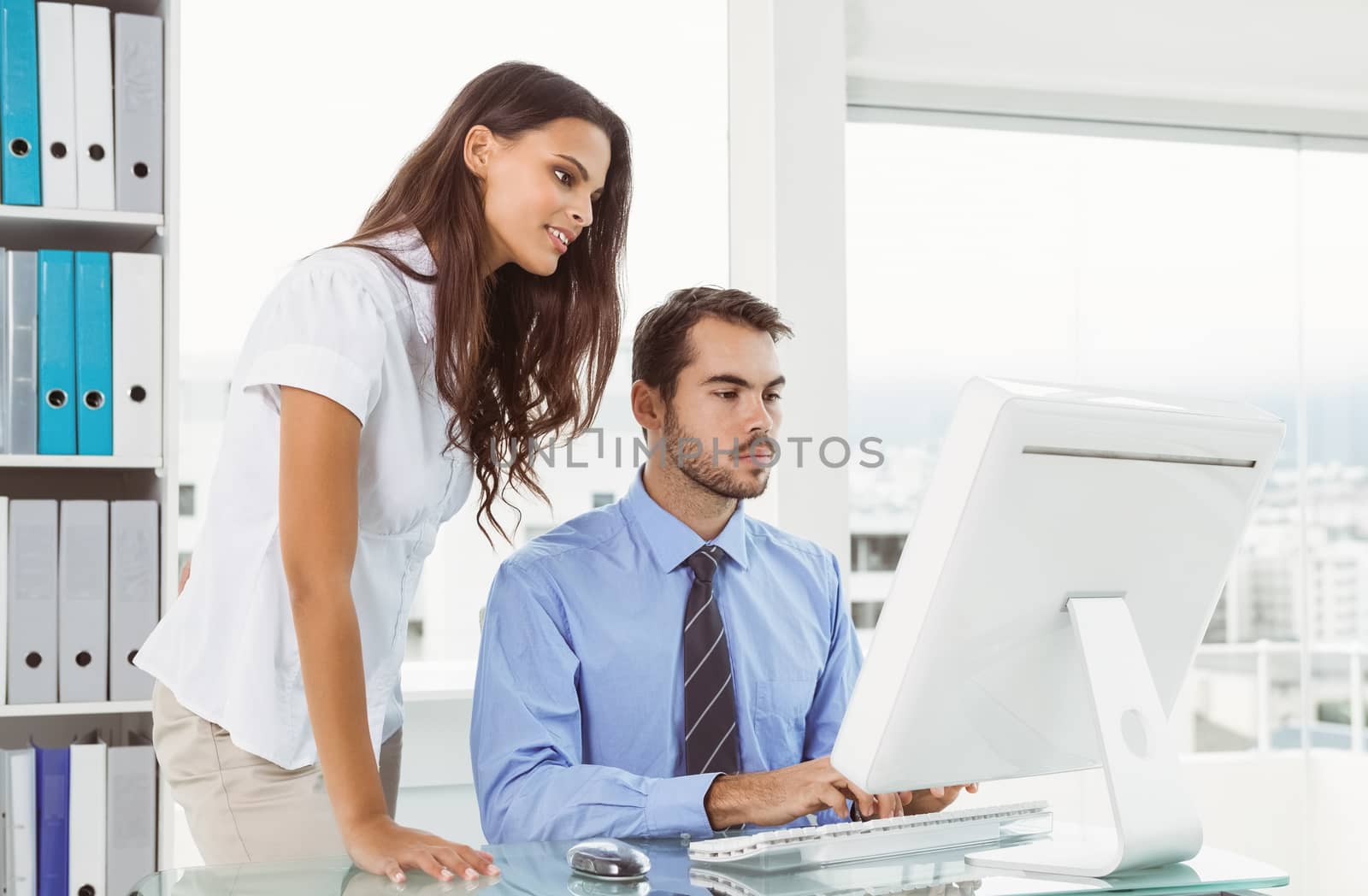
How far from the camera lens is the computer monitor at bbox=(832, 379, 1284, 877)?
32.6 inches

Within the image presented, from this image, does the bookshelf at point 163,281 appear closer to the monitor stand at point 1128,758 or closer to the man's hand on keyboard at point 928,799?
the man's hand on keyboard at point 928,799

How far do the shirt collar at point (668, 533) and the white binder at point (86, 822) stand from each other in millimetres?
966

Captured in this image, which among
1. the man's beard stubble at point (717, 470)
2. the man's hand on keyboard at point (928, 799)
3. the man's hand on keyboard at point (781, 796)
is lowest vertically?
the man's hand on keyboard at point (928, 799)

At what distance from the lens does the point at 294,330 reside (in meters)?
1.12

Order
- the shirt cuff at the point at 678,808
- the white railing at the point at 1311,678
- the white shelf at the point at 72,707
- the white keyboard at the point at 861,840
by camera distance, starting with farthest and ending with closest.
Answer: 1. the white railing at the point at 1311,678
2. the white shelf at the point at 72,707
3. the shirt cuff at the point at 678,808
4. the white keyboard at the point at 861,840

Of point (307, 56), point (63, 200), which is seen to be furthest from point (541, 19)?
point (63, 200)

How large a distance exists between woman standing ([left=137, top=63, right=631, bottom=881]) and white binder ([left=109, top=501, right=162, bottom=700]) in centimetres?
67

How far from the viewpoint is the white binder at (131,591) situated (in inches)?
74.5

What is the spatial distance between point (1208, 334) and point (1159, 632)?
2.51 meters

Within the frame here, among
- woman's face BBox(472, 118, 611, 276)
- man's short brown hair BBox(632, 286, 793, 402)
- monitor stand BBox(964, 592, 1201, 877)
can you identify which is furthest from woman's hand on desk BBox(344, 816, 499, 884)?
man's short brown hair BBox(632, 286, 793, 402)

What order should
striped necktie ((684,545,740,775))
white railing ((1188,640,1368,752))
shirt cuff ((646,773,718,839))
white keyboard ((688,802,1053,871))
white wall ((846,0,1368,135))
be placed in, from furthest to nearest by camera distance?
white railing ((1188,640,1368,752)) → white wall ((846,0,1368,135)) → striped necktie ((684,545,740,775)) → shirt cuff ((646,773,718,839)) → white keyboard ((688,802,1053,871))

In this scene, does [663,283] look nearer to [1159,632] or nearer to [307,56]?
[307,56]

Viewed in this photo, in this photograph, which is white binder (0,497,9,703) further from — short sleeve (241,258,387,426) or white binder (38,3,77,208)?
short sleeve (241,258,387,426)

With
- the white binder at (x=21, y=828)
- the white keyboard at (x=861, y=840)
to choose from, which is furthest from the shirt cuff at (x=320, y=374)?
the white binder at (x=21, y=828)
